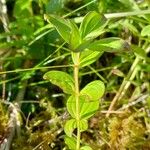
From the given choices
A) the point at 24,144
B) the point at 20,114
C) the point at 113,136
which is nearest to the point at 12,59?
the point at 20,114

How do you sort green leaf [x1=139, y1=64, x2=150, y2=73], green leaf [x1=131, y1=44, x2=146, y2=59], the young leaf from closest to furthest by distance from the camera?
the young leaf
green leaf [x1=131, y1=44, x2=146, y2=59]
green leaf [x1=139, y1=64, x2=150, y2=73]

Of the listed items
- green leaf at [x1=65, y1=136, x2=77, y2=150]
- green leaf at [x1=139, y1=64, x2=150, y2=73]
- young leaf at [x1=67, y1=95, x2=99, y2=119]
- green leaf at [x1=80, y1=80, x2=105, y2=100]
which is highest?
green leaf at [x1=80, y1=80, x2=105, y2=100]

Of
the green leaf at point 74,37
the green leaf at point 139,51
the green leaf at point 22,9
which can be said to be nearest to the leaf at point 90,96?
the green leaf at point 74,37

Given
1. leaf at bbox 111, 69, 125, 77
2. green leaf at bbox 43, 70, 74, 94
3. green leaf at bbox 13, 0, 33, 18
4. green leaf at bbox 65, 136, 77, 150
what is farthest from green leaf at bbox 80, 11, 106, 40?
green leaf at bbox 13, 0, 33, 18

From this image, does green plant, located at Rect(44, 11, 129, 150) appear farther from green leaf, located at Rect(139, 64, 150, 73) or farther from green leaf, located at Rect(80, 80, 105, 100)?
green leaf, located at Rect(139, 64, 150, 73)

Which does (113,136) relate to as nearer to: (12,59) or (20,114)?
(20,114)

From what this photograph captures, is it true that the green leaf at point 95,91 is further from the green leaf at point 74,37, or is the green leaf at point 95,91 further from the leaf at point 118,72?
the leaf at point 118,72

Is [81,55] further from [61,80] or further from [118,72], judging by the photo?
[118,72]
